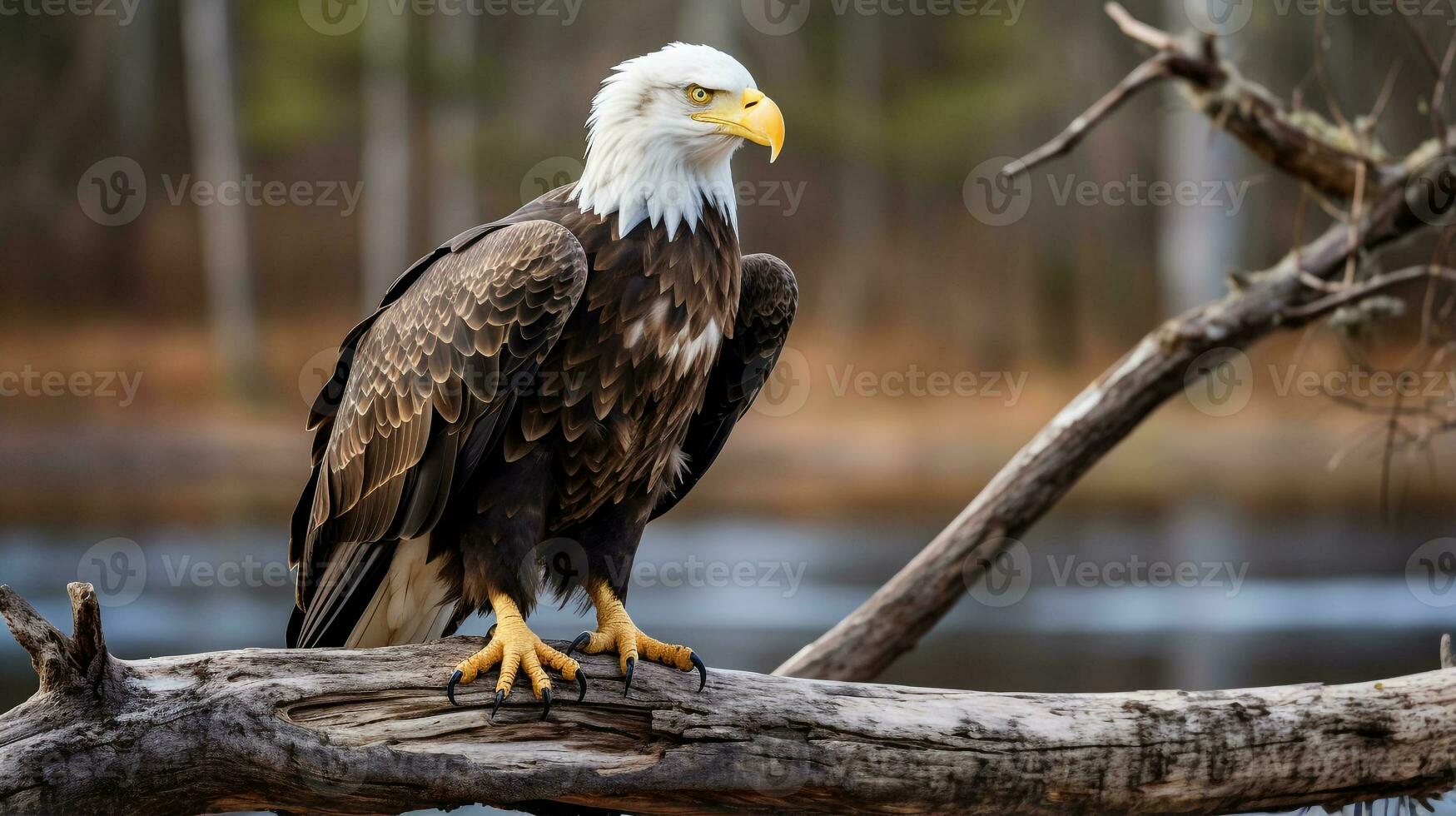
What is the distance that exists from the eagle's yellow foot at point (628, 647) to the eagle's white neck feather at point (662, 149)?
2.70 feet

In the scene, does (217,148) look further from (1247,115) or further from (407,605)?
(1247,115)

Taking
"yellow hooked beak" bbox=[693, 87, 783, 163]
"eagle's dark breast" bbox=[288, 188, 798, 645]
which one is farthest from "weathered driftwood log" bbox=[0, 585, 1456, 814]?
"yellow hooked beak" bbox=[693, 87, 783, 163]

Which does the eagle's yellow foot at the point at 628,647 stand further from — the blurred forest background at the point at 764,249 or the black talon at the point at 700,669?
A: the blurred forest background at the point at 764,249

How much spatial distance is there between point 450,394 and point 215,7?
938 centimetres

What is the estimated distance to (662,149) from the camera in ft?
8.23

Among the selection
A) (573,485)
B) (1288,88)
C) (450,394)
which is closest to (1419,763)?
(573,485)

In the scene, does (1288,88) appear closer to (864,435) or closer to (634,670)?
(864,435)

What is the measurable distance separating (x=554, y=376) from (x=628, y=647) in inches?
22.8

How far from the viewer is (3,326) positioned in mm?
9695

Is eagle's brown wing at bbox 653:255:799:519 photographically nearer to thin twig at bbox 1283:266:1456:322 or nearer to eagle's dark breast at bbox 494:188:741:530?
eagle's dark breast at bbox 494:188:741:530

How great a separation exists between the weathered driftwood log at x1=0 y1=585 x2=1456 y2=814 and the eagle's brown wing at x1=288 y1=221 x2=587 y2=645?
40 cm

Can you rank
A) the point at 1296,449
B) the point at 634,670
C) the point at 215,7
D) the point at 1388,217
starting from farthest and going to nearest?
the point at 215,7 < the point at 1296,449 < the point at 1388,217 < the point at 634,670

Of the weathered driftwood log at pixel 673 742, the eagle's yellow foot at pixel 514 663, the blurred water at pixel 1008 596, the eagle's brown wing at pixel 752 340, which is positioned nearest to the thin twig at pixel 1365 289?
the weathered driftwood log at pixel 673 742

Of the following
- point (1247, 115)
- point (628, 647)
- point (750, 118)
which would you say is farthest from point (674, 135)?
point (1247, 115)
